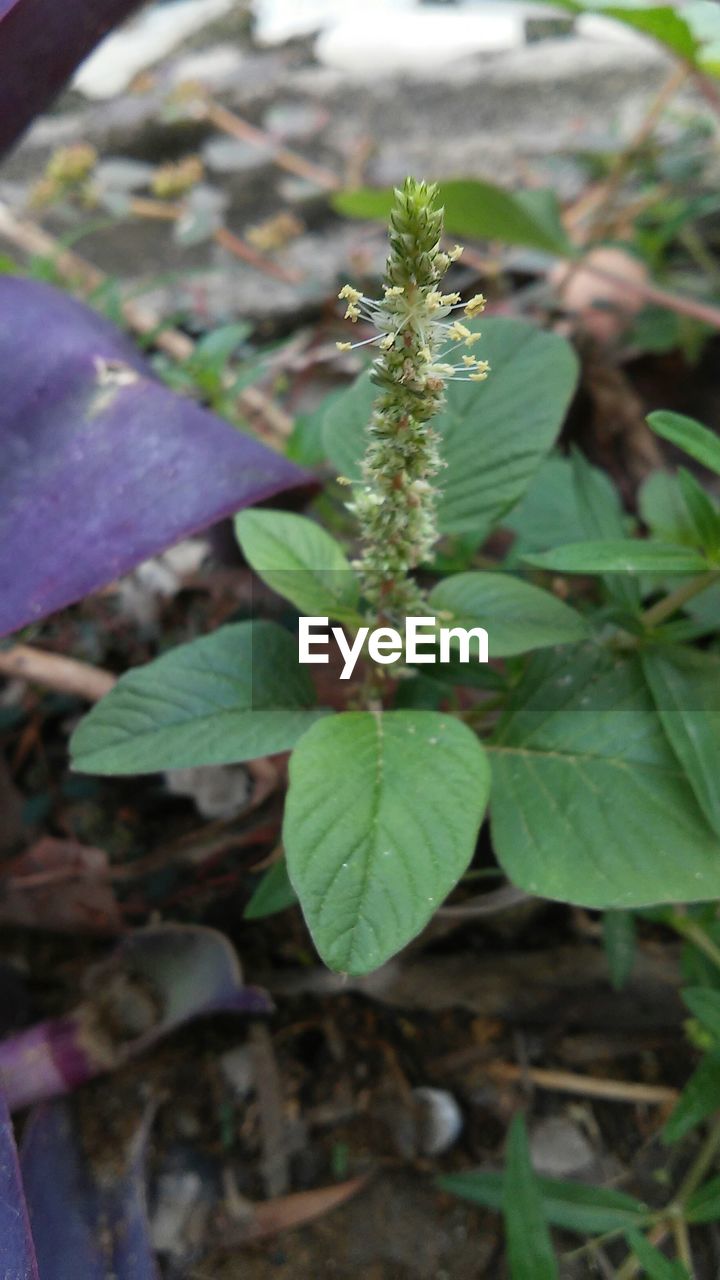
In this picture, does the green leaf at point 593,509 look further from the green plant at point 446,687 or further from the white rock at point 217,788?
the white rock at point 217,788

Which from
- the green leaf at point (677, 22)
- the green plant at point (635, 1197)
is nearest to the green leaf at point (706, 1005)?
the green plant at point (635, 1197)

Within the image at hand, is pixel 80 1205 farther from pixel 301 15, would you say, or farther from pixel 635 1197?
pixel 301 15

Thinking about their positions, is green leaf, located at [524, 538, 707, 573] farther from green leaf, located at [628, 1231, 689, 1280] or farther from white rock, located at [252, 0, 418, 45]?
white rock, located at [252, 0, 418, 45]

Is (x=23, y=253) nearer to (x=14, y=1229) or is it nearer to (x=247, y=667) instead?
(x=247, y=667)

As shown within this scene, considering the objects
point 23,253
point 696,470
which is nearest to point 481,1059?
point 696,470

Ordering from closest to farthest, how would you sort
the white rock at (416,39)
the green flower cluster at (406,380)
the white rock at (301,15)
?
1. the green flower cluster at (406,380)
2. the white rock at (416,39)
3. the white rock at (301,15)

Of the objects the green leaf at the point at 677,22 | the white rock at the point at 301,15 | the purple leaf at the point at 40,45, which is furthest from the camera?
the white rock at the point at 301,15

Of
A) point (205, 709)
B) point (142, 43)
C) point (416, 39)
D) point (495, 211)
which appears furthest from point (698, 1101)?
point (142, 43)
